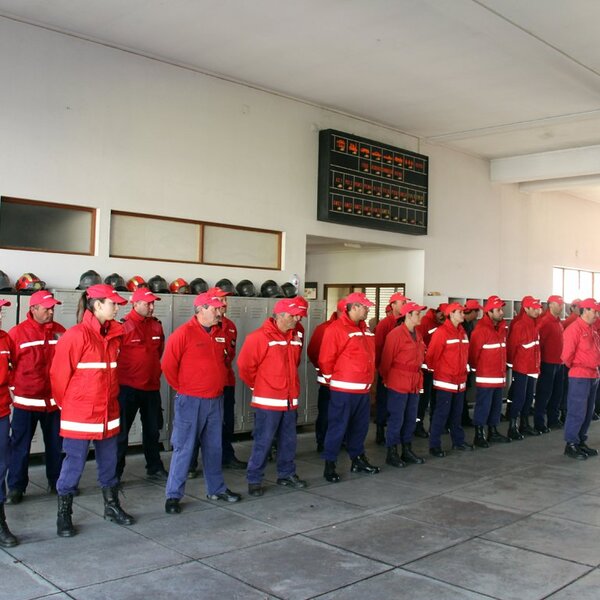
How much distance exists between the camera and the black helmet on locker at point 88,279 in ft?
23.6

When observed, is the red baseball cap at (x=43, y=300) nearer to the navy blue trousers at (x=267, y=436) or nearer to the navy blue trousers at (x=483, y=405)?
the navy blue trousers at (x=267, y=436)

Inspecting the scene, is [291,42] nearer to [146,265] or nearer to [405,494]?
[146,265]

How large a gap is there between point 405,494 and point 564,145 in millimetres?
8254

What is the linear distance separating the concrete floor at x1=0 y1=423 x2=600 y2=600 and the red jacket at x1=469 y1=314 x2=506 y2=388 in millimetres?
1643

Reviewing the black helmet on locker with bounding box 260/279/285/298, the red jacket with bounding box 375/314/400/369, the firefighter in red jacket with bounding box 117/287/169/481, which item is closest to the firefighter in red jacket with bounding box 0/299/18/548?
the firefighter in red jacket with bounding box 117/287/169/481

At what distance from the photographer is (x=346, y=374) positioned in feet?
21.8

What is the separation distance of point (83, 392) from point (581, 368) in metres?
5.60

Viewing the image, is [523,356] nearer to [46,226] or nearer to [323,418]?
[323,418]

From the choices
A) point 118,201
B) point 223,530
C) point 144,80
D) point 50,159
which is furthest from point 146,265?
point 223,530

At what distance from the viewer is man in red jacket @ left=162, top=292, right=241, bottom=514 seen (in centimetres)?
547

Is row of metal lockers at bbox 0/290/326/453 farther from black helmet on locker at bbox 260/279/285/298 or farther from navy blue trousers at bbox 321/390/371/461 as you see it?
navy blue trousers at bbox 321/390/371/461

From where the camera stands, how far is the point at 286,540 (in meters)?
4.89

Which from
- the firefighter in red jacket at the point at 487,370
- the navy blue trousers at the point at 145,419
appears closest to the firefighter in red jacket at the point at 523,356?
the firefighter in red jacket at the point at 487,370

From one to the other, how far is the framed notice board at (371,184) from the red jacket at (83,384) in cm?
545
